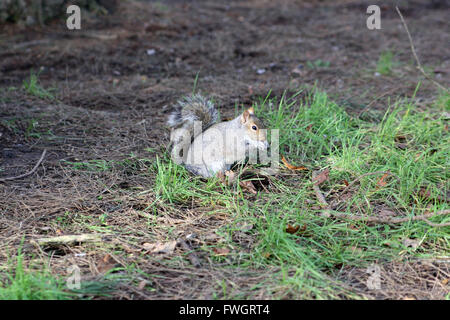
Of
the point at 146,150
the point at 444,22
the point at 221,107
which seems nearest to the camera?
the point at 146,150

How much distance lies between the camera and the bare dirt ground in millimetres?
2199

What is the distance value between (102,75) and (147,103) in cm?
97

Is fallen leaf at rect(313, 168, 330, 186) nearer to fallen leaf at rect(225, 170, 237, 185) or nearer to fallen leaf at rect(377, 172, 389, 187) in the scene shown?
fallen leaf at rect(377, 172, 389, 187)

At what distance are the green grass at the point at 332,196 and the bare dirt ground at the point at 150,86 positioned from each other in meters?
0.11

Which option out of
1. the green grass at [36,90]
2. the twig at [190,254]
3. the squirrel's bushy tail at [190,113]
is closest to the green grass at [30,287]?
the twig at [190,254]

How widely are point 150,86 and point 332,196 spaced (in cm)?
242

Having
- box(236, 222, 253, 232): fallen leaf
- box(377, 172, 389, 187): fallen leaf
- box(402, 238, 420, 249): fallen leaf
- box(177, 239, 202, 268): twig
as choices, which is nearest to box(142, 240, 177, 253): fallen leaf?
box(177, 239, 202, 268): twig

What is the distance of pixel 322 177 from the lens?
2.80 meters

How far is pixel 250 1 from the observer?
802 centimetres

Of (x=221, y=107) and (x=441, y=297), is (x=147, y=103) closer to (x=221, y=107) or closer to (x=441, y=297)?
(x=221, y=107)

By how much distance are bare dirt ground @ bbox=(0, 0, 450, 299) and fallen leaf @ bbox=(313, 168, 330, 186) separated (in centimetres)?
64

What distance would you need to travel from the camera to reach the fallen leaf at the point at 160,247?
7.28ft

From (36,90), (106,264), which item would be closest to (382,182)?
(106,264)
